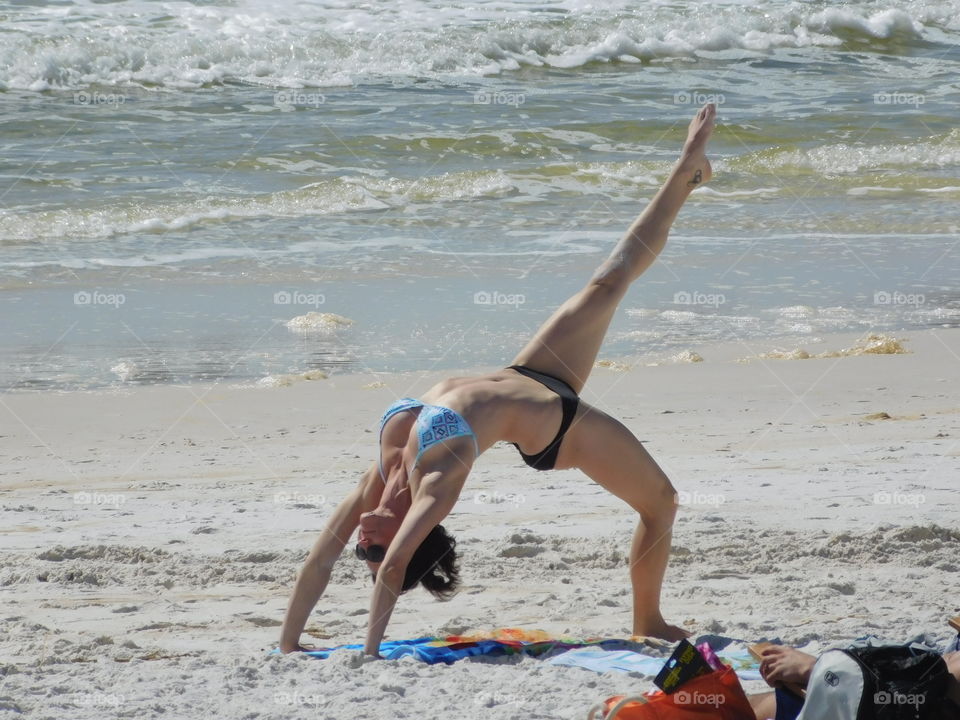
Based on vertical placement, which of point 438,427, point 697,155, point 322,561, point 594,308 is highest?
point 697,155

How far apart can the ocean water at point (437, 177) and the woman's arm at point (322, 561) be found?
361 centimetres

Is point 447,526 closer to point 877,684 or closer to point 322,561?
point 322,561

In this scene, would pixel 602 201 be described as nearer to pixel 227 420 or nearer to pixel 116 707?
pixel 227 420

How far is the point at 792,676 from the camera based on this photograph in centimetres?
302

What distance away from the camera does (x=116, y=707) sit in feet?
10.7

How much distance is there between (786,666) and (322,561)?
1.50 metres

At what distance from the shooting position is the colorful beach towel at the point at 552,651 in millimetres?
3580

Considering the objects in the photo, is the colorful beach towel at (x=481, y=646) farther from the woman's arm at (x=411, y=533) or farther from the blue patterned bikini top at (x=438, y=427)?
the blue patterned bikini top at (x=438, y=427)

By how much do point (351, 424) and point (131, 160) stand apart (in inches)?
342

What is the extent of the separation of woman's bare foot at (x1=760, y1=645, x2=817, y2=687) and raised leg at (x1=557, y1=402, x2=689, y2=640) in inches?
31.2

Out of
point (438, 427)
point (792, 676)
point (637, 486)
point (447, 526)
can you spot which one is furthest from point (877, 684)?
point (447, 526)

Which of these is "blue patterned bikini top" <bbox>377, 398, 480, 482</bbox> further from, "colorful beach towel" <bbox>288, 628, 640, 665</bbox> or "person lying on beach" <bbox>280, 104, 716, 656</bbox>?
"colorful beach towel" <bbox>288, 628, 640, 665</bbox>

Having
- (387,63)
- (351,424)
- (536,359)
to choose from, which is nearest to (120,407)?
(351,424)

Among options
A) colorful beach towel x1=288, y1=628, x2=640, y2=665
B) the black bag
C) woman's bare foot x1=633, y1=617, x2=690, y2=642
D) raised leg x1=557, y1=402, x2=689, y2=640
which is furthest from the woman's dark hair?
the black bag
